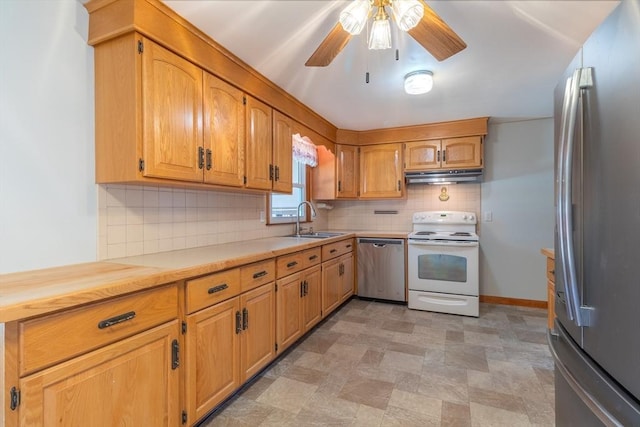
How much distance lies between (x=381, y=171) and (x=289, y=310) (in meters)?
2.34


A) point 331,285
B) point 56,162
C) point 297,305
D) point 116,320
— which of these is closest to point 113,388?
point 116,320

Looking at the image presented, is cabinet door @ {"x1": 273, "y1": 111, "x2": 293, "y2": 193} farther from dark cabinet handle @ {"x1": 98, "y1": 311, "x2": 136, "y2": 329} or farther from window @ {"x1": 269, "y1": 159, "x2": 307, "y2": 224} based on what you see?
dark cabinet handle @ {"x1": 98, "y1": 311, "x2": 136, "y2": 329}

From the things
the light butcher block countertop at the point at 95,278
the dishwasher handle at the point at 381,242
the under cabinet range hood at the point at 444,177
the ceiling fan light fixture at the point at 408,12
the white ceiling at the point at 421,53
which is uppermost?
the white ceiling at the point at 421,53

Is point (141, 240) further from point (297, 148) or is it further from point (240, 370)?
point (297, 148)

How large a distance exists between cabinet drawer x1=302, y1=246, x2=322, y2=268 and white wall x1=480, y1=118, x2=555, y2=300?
2.20m

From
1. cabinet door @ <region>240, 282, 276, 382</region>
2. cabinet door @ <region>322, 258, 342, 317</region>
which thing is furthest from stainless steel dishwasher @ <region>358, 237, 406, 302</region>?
cabinet door @ <region>240, 282, 276, 382</region>

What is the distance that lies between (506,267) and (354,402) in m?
2.77

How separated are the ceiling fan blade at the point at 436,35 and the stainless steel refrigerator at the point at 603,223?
60cm

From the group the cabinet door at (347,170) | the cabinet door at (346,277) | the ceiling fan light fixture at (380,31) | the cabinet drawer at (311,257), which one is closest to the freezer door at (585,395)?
the ceiling fan light fixture at (380,31)

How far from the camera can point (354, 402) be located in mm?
1848

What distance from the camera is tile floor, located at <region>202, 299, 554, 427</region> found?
172 cm

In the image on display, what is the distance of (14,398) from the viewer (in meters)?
0.92

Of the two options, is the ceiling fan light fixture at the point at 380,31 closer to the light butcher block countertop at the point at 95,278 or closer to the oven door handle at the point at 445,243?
the light butcher block countertop at the point at 95,278

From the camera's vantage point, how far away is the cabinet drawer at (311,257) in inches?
103
